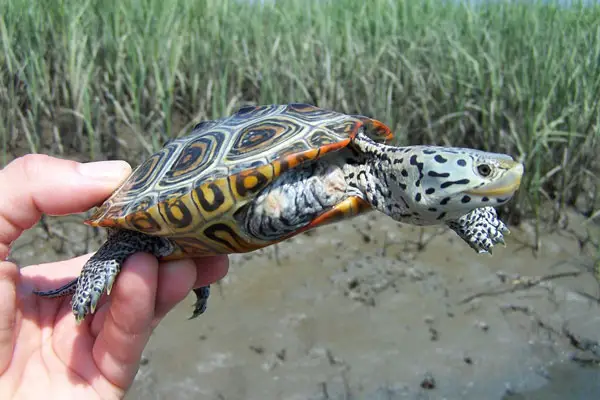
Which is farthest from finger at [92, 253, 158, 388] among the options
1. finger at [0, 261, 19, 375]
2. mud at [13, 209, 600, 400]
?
mud at [13, 209, 600, 400]

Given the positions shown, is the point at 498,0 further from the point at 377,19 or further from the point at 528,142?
the point at 528,142

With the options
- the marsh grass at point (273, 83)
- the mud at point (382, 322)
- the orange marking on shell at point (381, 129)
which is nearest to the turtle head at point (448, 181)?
the orange marking on shell at point (381, 129)

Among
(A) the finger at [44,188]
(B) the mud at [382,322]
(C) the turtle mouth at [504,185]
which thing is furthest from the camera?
(B) the mud at [382,322]

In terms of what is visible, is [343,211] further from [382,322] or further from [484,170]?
[382,322]

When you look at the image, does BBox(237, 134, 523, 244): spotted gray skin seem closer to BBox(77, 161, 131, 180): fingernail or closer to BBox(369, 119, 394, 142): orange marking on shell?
BBox(369, 119, 394, 142): orange marking on shell

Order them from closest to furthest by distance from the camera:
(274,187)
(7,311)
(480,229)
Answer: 1. (274,187)
2. (7,311)
3. (480,229)

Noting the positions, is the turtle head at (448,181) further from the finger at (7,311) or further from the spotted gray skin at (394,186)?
the finger at (7,311)

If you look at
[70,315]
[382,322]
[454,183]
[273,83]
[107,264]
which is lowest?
[382,322]

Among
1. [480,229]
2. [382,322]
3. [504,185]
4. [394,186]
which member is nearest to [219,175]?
[394,186]

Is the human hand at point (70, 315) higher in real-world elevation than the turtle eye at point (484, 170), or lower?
lower
